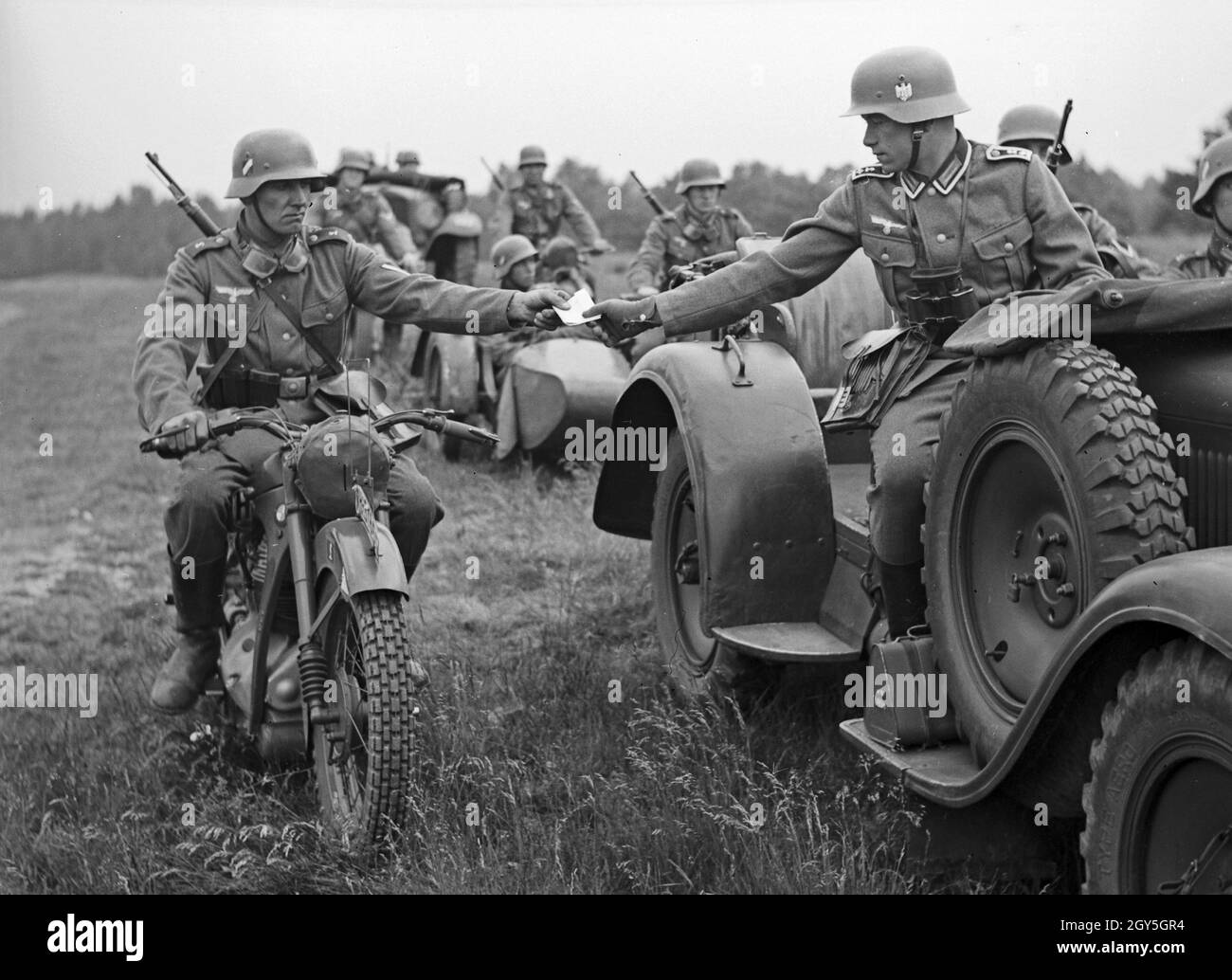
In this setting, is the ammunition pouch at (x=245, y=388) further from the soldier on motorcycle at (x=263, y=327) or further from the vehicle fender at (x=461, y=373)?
the vehicle fender at (x=461, y=373)

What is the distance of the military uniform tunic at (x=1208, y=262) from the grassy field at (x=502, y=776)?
2807mm

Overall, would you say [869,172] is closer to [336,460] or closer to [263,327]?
[336,460]

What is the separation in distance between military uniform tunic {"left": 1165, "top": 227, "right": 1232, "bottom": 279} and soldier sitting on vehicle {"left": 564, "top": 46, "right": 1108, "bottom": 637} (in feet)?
7.11

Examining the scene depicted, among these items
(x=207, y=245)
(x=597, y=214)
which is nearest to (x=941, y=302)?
(x=207, y=245)

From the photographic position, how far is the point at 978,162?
198 inches

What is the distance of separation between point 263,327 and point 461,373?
6374 millimetres

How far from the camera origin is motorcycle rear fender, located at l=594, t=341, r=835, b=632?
5.41 meters

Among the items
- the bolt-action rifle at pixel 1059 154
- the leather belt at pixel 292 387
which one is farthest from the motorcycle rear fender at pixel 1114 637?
the bolt-action rifle at pixel 1059 154

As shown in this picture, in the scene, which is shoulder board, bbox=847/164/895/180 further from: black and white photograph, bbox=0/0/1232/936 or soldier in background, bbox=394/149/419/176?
soldier in background, bbox=394/149/419/176

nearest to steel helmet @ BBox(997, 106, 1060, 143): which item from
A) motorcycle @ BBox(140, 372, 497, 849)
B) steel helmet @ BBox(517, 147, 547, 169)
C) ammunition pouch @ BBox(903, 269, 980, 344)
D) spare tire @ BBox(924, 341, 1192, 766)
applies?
ammunition pouch @ BBox(903, 269, 980, 344)

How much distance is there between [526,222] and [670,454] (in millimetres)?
9947

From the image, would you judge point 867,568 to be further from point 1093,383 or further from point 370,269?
point 370,269

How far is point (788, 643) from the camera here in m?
5.29
